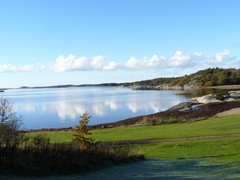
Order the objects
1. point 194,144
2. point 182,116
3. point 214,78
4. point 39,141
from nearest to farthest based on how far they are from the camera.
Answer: point 39,141 < point 194,144 < point 182,116 < point 214,78

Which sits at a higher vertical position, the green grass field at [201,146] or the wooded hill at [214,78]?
the wooded hill at [214,78]

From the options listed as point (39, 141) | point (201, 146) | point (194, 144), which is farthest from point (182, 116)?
point (39, 141)

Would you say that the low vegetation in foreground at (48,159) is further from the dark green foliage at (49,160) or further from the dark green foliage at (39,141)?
the dark green foliage at (39,141)

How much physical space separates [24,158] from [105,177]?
237 centimetres

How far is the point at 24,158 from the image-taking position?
35.6 ft

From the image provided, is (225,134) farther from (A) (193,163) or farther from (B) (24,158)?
(B) (24,158)

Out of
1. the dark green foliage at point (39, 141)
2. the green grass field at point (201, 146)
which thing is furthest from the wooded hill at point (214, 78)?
the dark green foliage at point (39, 141)

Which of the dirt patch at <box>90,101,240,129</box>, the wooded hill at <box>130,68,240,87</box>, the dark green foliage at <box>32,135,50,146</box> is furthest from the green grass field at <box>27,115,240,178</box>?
the wooded hill at <box>130,68,240,87</box>

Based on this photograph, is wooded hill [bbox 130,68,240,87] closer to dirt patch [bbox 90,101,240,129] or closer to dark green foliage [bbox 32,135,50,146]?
dirt patch [bbox 90,101,240,129]

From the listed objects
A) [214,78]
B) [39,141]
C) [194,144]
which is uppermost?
[214,78]

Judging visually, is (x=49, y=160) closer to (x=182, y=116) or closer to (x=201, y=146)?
(x=201, y=146)

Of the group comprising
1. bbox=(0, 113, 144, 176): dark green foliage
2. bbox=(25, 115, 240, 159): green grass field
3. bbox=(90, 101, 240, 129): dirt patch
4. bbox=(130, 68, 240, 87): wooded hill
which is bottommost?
bbox=(90, 101, 240, 129): dirt patch

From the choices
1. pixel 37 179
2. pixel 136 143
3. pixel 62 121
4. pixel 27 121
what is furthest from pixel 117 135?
pixel 27 121

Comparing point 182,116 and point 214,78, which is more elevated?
point 214,78
